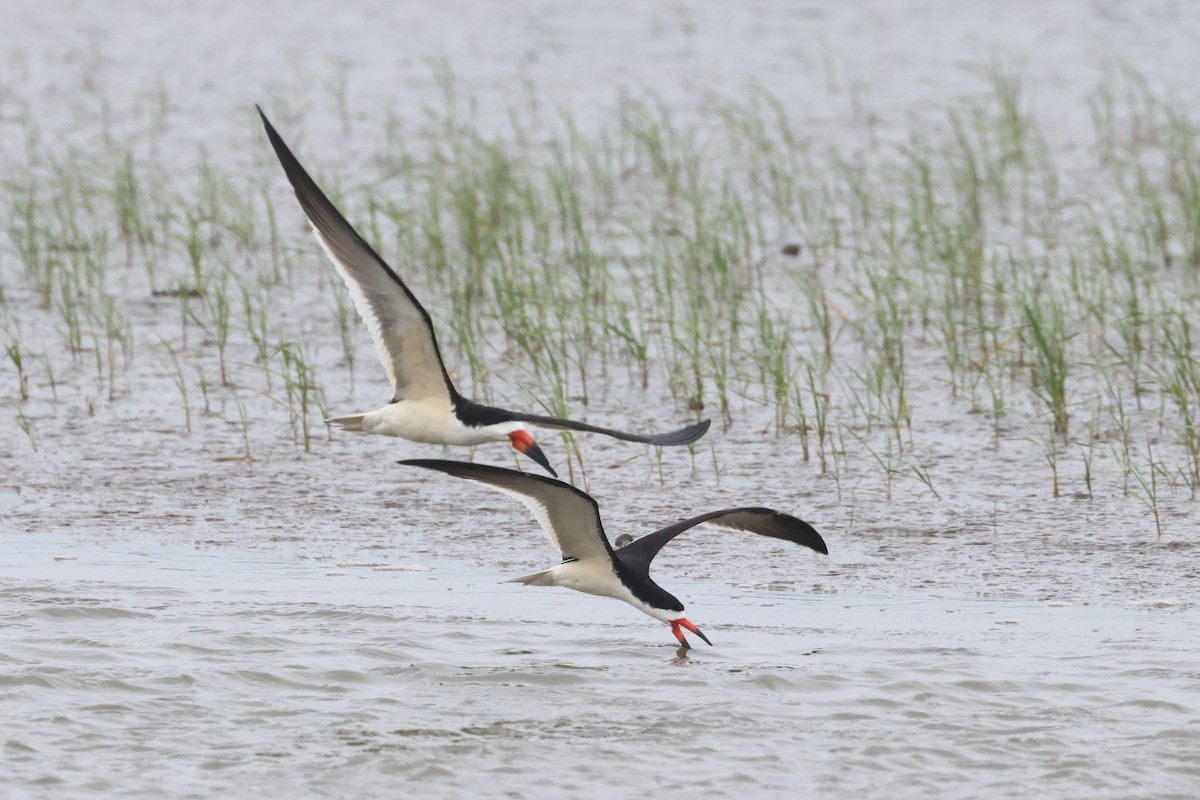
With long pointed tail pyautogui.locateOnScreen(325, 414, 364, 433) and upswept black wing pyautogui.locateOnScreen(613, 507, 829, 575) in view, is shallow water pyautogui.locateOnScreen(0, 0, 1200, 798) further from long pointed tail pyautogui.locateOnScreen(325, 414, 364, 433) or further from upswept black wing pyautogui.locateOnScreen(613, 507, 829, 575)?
long pointed tail pyautogui.locateOnScreen(325, 414, 364, 433)

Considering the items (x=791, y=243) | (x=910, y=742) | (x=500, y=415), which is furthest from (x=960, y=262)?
(x=910, y=742)

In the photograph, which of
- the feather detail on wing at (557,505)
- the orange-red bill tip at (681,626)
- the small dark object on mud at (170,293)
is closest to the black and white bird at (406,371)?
the feather detail on wing at (557,505)

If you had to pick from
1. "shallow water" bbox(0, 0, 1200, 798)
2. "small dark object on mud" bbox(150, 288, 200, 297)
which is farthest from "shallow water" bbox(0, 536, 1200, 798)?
"small dark object on mud" bbox(150, 288, 200, 297)

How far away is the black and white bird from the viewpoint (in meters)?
6.35

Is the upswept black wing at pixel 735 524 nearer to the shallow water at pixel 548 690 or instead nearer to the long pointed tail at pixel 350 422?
the shallow water at pixel 548 690

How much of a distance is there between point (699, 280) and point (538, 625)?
163 inches

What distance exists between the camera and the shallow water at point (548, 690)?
5336 millimetres

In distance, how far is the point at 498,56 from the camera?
17609 millimetres

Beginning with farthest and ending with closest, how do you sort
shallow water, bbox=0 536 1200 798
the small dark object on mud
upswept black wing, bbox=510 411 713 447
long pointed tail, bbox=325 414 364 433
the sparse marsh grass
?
the small dark object on mud
the sparse marsh grass
long pointed tail, bbox=325 414 364 433
upswept black wing, bbox=510 411 713 447
shallow water, bbox=0 536 1200 798

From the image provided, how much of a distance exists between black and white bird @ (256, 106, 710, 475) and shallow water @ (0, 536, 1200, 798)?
0.66 meters

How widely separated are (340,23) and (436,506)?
12479mm

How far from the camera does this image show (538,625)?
6672 millimetres

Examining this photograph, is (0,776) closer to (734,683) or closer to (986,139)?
(734,683)

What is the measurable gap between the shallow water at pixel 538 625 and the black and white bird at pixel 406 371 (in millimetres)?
657
